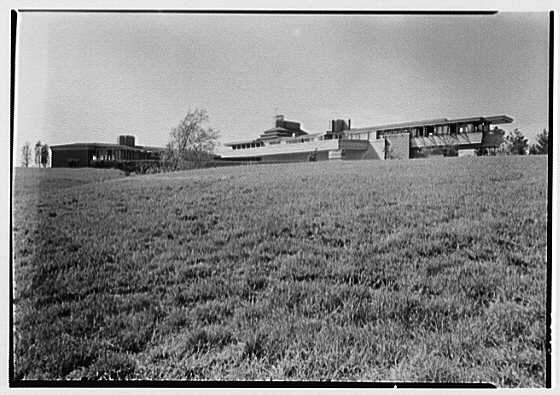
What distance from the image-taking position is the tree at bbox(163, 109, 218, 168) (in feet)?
9.59

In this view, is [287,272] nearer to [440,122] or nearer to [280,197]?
[280,197]

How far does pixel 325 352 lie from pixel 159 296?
0.87 metres

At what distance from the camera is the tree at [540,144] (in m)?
2.82

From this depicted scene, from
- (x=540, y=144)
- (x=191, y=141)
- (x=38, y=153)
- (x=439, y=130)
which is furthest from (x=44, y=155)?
(x=540, y=144)

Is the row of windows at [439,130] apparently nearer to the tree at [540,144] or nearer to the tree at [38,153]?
the tree at [540,144]

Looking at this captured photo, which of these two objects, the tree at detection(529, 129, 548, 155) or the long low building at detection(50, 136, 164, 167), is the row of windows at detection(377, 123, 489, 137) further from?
the long low building at detection(50, 136, 164, 167)

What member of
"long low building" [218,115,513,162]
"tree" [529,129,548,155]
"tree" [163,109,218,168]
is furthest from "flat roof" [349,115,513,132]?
"tree" [163,109,218,168]

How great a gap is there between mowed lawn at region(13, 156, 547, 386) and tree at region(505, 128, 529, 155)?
0.19 ft

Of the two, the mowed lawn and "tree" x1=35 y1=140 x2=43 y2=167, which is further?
"tree" x1=35 y1=140 x2=43 y2=167

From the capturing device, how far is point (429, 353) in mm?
2770

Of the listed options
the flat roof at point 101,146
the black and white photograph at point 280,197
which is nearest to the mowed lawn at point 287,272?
the black and white photograph at point 280,197

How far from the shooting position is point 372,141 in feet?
9.61

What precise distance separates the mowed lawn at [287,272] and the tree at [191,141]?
8 centimetres

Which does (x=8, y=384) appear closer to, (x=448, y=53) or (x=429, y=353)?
(x=429, y=353)
